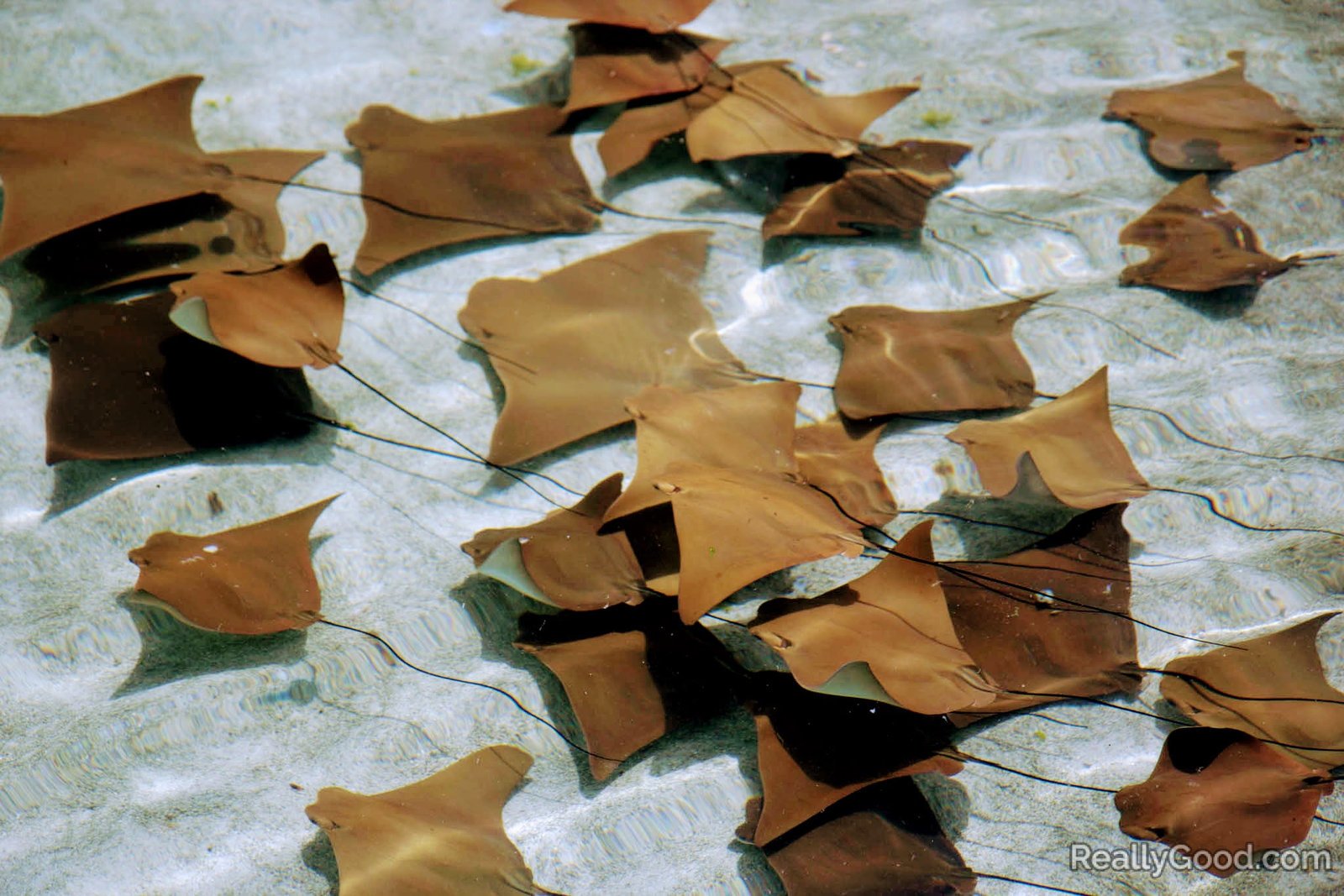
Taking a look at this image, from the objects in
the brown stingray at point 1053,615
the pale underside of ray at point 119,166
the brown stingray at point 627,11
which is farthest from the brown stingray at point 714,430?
the brown stingray at point 627,11

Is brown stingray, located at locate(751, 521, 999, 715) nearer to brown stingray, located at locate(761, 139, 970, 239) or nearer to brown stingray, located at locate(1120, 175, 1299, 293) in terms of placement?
brown stingray, located at locate(761, 139, 970, 239)

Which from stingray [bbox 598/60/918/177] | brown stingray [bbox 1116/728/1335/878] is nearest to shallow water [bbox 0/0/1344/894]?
brown stingray [bbox 1116/728/1335/878]

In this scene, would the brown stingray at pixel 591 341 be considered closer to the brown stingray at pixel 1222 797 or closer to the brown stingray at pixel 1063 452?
the brown stingray at pixel 1063 452

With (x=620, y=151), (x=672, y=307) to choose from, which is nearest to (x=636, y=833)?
(x=672, y=307)

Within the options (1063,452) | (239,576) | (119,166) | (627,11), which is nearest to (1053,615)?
(1063,452)

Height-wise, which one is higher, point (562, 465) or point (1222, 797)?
point (562, 465)

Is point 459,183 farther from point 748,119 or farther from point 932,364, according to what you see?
point 932,364
